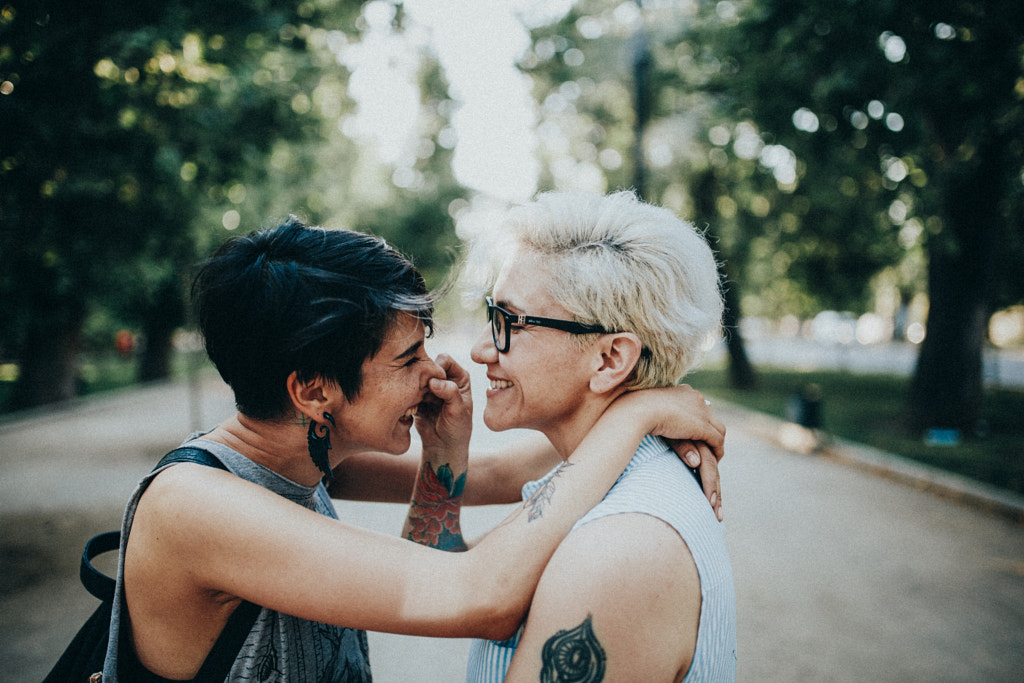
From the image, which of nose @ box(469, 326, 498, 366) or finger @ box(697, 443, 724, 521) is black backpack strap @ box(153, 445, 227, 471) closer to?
nose @ box(469, 326, 498, 366)

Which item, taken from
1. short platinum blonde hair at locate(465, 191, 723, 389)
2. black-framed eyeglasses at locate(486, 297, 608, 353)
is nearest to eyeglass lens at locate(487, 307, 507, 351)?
black-framed eyeglasses at locate(486, 297, 608, 353)

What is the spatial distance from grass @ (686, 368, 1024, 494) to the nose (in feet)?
27.0

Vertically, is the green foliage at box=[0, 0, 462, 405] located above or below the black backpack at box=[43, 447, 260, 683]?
above

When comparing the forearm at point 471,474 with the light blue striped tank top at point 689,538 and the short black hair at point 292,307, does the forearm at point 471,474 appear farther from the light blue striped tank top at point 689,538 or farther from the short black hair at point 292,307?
the light blue striped tank top at point 689,538

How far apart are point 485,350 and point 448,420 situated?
0.34 m

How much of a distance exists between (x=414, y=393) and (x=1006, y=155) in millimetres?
9450

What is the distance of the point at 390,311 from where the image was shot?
1845mm

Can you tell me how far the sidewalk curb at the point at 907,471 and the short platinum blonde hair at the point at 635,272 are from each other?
711 centimetres

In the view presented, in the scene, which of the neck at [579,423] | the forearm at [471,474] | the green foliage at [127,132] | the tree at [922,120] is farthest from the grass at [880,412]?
the neck at [579,423]

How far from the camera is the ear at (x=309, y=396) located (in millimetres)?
1755

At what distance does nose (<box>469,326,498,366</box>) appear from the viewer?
6.80ft

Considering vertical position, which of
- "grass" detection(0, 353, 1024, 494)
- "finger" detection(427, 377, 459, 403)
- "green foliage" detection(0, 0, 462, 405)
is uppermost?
"green foliage" detection(0, 0, 462, 405)

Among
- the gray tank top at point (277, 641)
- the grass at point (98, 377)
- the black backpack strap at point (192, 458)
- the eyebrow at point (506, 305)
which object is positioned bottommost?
the grass at point (98, 377)

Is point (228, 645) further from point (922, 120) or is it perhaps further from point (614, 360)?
point (922, 120)
